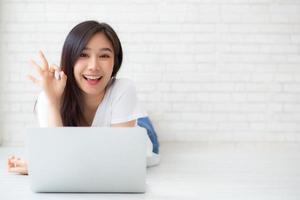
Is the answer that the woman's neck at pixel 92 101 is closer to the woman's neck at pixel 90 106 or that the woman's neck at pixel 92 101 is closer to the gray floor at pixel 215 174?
the woman's neck at pixel 90 106

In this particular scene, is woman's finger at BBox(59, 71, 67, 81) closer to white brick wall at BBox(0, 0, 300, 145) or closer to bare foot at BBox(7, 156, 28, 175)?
bare foot at BBox(7, 156, 28, 175)

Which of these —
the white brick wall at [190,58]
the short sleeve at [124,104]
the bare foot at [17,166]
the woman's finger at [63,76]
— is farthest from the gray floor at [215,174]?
the woman's finger at [63,76]

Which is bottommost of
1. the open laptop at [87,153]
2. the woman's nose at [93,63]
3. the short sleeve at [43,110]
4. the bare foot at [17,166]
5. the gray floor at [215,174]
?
the gray floor at [215,174]

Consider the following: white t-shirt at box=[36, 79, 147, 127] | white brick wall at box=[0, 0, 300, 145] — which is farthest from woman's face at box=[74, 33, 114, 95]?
white brick wall at box=[0, 0, 300, 145]

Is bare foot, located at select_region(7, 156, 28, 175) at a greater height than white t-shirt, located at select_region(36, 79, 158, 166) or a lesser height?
lesser

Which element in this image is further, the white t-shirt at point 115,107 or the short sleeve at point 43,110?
the white t-shirt at point 115,107

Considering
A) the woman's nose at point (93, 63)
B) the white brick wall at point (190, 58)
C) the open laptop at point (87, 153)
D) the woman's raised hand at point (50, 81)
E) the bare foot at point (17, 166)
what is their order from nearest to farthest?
the open laptop at point (87, 153), the woman's raised hand at point (50, 81), the woman's nose at point (93, 63), the bare foot at point (17, 166), the white brick wall at point (190, 58)

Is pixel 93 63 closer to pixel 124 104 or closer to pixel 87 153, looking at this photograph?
pixel 124 104

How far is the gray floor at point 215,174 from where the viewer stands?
270cm

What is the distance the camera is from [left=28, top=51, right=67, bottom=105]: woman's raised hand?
280 cm

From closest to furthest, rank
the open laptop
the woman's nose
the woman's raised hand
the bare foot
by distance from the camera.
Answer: the open laptop → the woman's raised hand → the woman's nose → the bare foot

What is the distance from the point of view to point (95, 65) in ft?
9.54

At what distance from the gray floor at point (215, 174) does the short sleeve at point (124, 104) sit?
38cm

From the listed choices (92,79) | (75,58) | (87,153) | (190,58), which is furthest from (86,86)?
(190,58)
